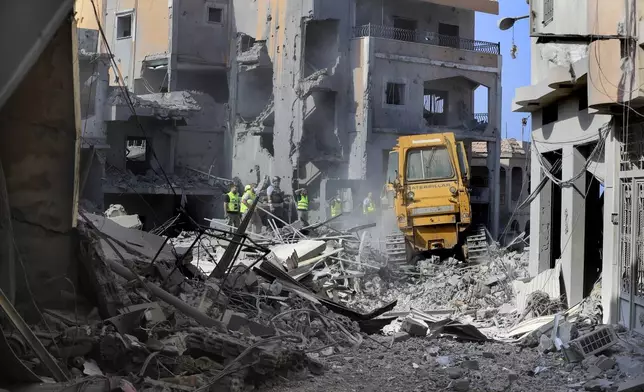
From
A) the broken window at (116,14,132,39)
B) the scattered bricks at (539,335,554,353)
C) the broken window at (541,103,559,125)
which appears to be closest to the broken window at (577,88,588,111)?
the broken window at (541,103,559,125)

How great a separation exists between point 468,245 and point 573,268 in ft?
18.1

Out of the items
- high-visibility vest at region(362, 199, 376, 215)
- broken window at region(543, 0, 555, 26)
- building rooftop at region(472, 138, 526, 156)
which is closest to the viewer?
broken window at region(543, 0, 555, 26)

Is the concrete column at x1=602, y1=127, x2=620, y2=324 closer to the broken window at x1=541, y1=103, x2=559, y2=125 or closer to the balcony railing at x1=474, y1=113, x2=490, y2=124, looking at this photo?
the broken window at x1=541, y1=103, x2=559, y2=125

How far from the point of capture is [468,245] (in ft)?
63.0

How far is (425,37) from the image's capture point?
1323 inches

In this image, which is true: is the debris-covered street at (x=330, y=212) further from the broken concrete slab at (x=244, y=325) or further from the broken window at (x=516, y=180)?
the broken window at (x=516, y=180)

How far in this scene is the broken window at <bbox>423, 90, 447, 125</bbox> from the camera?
34.8 meters

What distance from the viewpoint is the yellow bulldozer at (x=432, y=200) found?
18.7m

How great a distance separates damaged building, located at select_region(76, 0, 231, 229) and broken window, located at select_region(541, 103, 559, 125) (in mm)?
14612

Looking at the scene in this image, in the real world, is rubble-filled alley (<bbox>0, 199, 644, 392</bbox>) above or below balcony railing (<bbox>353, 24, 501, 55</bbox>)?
below

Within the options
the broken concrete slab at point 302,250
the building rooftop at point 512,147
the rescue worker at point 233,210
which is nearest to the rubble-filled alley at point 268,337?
the broken concrete slab at point 302,250

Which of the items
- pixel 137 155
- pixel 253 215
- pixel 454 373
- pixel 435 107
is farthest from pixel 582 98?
pixel 137 155

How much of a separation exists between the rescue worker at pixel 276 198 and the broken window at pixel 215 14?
39.5ft

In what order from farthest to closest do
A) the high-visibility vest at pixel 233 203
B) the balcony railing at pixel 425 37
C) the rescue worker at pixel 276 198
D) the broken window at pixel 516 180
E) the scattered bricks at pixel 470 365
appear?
1. the broken window at pixel 516 180
2. the balcony railing at pixel 425 37
3. the rescue worker at pixel 276 198
4. the high-visibility vest at pixel 233 203
5. the scattered bricks at pixel 470 365
